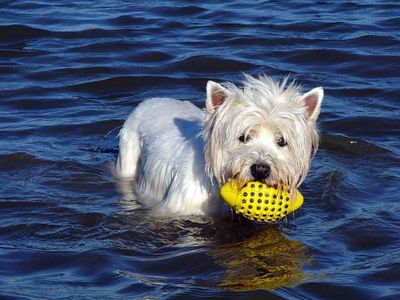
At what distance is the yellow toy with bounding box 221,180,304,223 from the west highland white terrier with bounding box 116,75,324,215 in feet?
0.25

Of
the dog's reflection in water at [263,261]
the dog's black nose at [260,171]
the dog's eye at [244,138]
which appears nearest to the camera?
the dog's reflection in water at [263,261]

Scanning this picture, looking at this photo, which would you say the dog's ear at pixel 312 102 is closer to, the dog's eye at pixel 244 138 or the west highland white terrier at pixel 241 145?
the west highland white terrier at pixel 241 145

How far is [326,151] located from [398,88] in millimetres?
2784

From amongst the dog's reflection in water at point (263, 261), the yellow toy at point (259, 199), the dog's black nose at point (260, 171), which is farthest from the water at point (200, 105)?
the dog's black nose at point (260, 171)

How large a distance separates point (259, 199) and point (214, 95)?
36.6 inches

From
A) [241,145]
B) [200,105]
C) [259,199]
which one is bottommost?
[200,105]

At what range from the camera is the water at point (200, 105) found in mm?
8180

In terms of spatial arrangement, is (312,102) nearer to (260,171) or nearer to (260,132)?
(260,132)

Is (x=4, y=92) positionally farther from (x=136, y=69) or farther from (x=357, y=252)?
(x=357, y=252)

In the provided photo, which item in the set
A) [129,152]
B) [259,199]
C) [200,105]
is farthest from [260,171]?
[200,105]

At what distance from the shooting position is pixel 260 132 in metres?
8.51

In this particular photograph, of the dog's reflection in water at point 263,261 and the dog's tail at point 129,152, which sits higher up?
the dog's tail at point 129,152

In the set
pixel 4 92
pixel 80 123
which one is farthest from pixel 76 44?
pixel 80 123

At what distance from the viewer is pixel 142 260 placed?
849 centimetres
